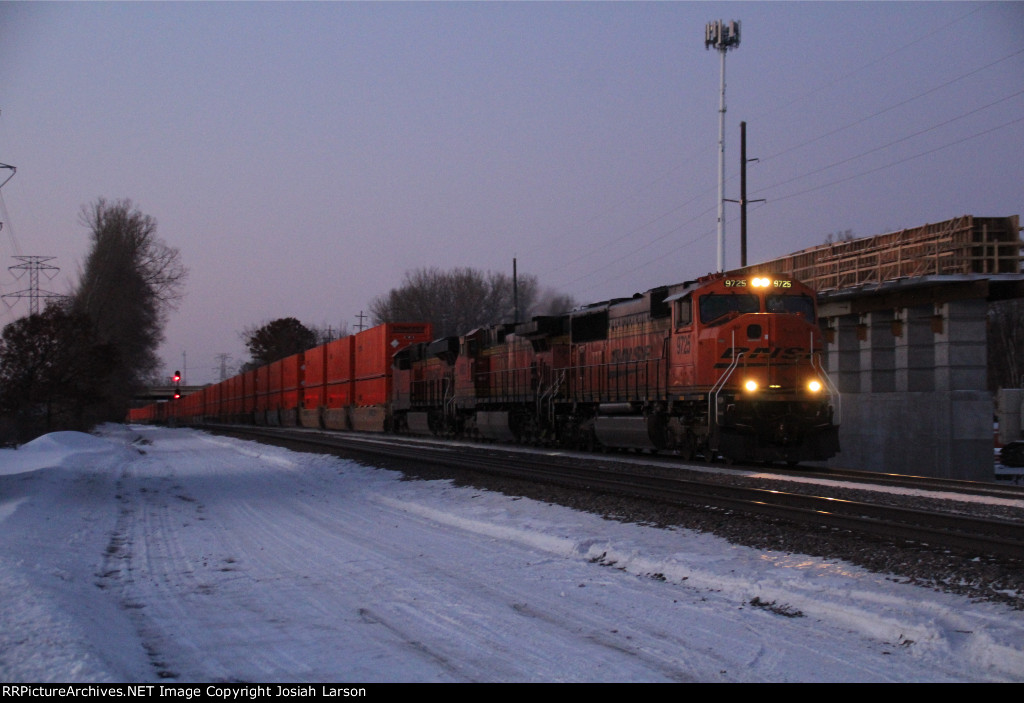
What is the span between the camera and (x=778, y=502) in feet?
34.9

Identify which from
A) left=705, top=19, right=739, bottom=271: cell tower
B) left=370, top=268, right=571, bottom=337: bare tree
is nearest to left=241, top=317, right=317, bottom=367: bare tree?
left=370, top=268, right=571, bottom=337: bare tree

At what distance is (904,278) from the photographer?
1989 centimetres

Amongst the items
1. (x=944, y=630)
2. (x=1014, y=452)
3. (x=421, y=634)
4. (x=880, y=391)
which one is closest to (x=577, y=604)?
(x=421, y=634)

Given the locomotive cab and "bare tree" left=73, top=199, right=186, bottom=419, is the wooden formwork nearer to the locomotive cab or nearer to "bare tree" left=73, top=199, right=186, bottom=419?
the locomotive cab

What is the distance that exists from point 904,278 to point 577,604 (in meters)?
16.4

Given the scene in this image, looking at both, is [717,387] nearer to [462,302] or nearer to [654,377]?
[654,377]

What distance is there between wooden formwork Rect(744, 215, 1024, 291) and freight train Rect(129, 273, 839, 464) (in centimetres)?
481

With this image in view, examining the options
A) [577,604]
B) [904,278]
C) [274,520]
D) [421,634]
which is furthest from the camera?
[904,278]

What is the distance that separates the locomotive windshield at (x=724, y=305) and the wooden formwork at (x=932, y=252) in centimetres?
592

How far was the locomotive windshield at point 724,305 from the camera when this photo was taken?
16422 mm

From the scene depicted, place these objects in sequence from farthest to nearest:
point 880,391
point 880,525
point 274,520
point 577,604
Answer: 1. point 880,391
2. point 274,520
3. point 880,525
4. point 577,604

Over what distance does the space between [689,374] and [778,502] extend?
20.3 feet
